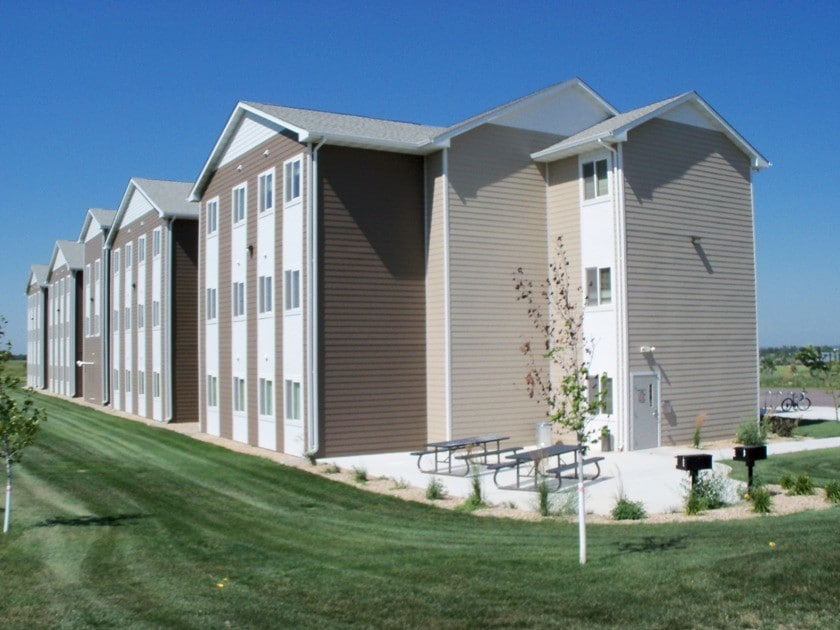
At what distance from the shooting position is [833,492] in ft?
43.3

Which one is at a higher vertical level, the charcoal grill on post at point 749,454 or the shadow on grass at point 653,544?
the charcoal grill on post at point 749,454

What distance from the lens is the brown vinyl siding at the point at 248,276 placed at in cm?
2392

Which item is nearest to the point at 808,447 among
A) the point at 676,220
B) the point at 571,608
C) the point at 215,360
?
the point at 676,220

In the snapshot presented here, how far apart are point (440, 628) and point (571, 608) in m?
1.25

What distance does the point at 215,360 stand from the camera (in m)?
29.4

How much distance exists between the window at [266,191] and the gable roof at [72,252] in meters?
31.5

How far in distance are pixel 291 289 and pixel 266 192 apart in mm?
3799

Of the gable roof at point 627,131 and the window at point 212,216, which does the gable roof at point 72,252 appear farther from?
the gable roof at point 627,131

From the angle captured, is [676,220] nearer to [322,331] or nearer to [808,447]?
[808,447]

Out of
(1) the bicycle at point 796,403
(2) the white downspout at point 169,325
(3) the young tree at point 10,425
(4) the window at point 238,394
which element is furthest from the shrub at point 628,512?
(2) the white downspout at point 169,325

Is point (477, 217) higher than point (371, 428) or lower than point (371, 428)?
higher

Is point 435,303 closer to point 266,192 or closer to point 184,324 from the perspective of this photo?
point 266,192

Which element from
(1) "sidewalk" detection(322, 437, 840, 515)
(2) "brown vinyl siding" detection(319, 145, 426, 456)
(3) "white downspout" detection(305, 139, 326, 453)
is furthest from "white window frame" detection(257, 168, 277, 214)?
(1) "sidewalk" detection(322, 437, 840, 515)

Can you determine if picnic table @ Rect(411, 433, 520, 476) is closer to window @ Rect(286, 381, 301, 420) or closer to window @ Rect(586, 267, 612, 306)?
window @ Rect(286, 381, 301, 420)
